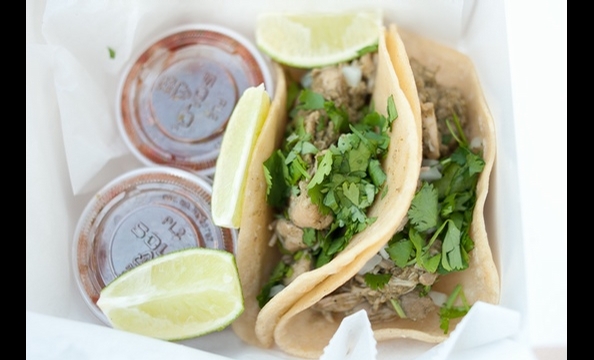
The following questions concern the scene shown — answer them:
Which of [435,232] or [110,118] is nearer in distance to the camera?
[435,232]

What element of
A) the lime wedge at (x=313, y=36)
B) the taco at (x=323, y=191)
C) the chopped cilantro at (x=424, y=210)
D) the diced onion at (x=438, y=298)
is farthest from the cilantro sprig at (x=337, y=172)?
the diced onion at (x=438, y=298)

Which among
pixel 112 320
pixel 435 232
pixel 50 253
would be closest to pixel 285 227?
pixel 435 232

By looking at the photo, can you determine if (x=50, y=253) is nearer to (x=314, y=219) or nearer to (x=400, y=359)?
(x=314, y=219)

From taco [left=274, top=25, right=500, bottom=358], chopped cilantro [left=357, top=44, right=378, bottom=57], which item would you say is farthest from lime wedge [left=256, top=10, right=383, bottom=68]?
taco [left=274, top=25, right=500, bottom=358]

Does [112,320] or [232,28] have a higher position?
[232,28]

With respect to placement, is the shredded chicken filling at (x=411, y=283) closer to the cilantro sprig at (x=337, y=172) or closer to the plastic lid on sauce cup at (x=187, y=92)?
the cilantro sprig at (x=337, y=172)
